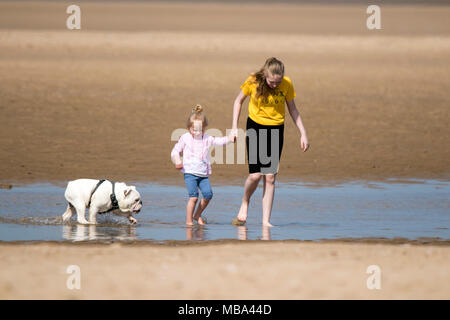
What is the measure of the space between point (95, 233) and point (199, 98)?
1113 cm

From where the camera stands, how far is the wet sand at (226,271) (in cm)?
630

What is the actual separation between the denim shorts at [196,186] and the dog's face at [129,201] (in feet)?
1.94

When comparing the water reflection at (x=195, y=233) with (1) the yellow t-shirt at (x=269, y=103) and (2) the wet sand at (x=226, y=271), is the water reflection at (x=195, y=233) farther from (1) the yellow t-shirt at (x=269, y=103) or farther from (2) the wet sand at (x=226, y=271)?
(1) the yellow t-shirt at (x=269, y=103)

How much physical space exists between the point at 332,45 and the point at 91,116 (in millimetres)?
17981

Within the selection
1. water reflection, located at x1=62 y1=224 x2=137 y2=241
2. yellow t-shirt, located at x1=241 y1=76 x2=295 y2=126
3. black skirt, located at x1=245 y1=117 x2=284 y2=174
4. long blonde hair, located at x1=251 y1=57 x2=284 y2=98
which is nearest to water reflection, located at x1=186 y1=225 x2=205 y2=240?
water reflection, located at x1=62 y1=224 x2=137 y2=241

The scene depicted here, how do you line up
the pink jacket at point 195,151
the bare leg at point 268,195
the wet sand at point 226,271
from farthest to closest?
the pink jacket at point 195,151, the bare leg at point 268,195, the wet sand at point 226,271

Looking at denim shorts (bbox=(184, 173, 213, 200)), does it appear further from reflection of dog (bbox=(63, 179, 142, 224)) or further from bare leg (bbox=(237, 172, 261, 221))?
reflection of dog (bbox=(63, 179, 142, 224))

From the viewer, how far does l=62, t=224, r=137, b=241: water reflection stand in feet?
29.1

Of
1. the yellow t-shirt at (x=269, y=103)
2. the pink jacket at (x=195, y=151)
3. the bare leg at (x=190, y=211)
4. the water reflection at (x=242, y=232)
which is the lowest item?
the water reflection at (x=242, y=232)

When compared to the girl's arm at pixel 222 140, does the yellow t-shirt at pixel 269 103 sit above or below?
above

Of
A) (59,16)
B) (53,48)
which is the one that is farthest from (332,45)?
(59,16)

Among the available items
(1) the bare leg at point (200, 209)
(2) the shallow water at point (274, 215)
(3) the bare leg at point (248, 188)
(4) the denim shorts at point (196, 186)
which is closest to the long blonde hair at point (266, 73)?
(3) the bare leg at point (248, 188)
